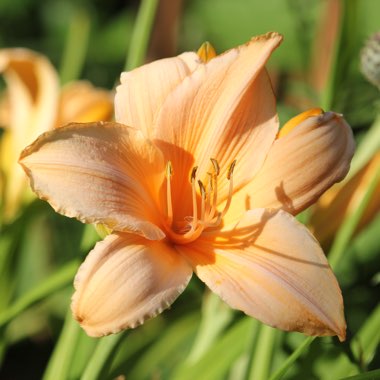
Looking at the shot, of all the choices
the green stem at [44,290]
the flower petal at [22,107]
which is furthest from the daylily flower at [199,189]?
the flower petal at [22,107]

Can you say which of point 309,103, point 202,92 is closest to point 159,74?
point 202,92

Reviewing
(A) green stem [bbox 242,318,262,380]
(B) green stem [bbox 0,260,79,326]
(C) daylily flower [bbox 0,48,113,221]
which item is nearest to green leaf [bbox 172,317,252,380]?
(A) green stem [bbox 242,318,262,380]

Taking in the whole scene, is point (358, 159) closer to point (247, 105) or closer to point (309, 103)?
point (247, 105)

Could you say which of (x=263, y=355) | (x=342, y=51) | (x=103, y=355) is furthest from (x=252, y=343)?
(x=342, y=51)

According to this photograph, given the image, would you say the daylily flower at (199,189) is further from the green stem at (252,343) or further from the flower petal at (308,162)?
the green stem at (252,343)

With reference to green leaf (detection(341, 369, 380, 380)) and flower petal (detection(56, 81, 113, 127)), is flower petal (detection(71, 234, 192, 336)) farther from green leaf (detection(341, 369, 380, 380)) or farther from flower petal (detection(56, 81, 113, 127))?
flower petal (detection(56, 81, 113, 127))
